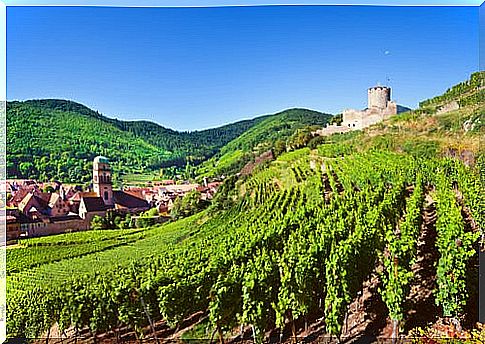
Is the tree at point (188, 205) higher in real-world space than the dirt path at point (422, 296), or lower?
higher

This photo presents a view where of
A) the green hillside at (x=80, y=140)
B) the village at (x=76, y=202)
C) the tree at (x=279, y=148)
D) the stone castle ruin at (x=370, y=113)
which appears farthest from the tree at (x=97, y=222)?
the stone castle ruin at (x=370, y=113)

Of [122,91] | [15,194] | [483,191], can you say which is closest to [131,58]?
[122,91]

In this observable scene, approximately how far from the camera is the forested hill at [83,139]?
6285 mm

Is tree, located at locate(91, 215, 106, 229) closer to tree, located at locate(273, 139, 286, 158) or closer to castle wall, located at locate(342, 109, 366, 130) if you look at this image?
tree, located at locate(273, 139, 286, 158)

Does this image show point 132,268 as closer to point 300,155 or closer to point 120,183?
point 120,183

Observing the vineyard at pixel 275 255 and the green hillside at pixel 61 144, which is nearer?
the vineyard at pixel 275 255

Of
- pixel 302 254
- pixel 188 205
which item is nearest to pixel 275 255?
pixel 302 254

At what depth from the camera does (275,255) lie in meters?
6.24

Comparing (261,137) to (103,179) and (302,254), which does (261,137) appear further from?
(103,179)

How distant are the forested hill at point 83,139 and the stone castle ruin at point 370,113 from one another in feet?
0.48

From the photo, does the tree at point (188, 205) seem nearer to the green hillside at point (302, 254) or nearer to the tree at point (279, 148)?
the green hillside at point (302, 254)

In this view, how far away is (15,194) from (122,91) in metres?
1.11

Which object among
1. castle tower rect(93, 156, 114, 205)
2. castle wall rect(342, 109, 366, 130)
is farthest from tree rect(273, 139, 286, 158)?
castle tower rect(93, 156, 114, 205)

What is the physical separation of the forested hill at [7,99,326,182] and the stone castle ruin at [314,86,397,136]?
145 mm
